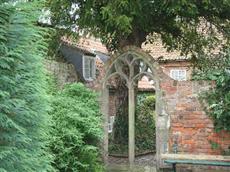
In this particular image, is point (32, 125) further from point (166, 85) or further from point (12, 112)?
point (166, 85)

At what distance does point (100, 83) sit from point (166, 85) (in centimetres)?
170

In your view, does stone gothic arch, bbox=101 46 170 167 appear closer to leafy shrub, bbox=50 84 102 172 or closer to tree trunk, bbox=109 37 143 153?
leafy shrub, bbox=50 84 102 172

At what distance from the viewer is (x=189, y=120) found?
10414 millimetres

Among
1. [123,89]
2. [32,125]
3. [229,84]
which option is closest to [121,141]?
[123,89]

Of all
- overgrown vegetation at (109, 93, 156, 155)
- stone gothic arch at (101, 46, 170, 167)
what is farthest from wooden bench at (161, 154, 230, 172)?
overgrown vegetation at (109, 93, 156, 155)

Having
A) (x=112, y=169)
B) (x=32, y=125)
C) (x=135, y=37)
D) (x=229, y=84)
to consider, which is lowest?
(x=112, y=169)

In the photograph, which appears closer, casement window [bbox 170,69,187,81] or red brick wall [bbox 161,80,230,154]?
red brick wall [bbox 161,80,230,154]

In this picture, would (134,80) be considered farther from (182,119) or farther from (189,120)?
(189,120)

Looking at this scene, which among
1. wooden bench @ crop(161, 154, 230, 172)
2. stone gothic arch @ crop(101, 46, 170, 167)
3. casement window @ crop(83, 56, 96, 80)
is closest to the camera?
wooden bench @ crop(161, 154, 230, 172)

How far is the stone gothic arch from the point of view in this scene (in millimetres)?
10641

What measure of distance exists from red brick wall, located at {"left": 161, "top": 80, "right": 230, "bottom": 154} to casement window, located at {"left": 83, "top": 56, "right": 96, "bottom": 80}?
7.24m

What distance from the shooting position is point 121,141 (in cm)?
1409

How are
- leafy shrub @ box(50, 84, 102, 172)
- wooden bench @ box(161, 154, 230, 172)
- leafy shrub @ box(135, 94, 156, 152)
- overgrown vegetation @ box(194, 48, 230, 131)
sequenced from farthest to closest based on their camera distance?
leafy shrub @ box(135, 94, 156, 152)
overgrown vegetation @ box(194, 48, 230, 131)
wooden bench @ box(161, 154, 230, 172)
leafy shrub @ box(50, 84, 102, 172)

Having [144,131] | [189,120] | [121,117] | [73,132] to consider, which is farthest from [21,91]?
[144,131]
